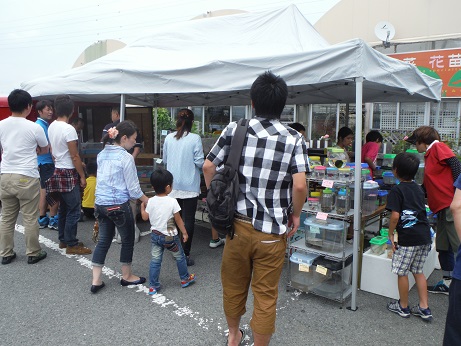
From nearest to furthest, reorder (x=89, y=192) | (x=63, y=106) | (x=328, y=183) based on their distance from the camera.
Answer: (x=328, y=183) → (x=63, y=106) → (x=89, y=192)

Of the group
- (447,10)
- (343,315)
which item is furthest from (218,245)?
(447,10)

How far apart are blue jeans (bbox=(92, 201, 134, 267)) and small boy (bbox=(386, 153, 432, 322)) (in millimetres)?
2396

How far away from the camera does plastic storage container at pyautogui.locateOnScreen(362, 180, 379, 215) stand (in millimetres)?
3717

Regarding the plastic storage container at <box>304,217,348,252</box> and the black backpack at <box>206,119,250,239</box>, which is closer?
the black backpack at <box>206,119,250,239</box>

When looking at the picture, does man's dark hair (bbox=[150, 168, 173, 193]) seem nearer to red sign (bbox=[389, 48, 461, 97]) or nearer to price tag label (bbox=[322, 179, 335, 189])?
price tag label (bbox=[322, 179, 335, 189])

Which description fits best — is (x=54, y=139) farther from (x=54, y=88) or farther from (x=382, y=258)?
(x=382, y=258)

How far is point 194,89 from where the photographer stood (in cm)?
409

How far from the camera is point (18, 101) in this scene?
13.0 feet

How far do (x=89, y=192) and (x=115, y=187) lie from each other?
2.49m

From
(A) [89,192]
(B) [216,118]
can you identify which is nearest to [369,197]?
(A) [89,192]

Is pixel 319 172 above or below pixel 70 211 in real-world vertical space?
above

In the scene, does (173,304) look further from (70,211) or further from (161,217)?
(70,211)

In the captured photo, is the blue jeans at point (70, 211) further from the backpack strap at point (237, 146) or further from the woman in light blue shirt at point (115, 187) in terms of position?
the backpack strap at point (237, 146)

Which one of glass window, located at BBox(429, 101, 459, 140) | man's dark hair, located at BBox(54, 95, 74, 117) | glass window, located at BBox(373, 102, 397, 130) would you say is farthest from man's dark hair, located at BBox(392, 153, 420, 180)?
glass window, located at BBox(373, 102, 397, 130)
